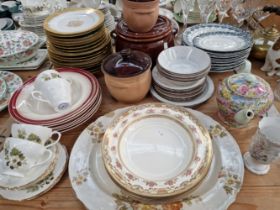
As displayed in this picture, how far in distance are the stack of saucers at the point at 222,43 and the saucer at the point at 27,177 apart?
19.4 inches

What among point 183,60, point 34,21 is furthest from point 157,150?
point 34,21

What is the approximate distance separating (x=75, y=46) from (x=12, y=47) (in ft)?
0.88

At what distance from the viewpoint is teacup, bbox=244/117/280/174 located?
46 centimetres

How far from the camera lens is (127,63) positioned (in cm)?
68

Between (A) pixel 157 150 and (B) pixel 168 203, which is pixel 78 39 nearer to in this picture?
(A) pixel 157 150

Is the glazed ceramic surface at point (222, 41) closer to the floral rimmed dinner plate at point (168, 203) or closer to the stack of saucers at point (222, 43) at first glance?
the stack of saucers at point (222, 43)

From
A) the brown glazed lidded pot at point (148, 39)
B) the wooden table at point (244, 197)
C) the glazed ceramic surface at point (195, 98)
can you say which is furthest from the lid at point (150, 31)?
the wooden table at point (244, 197)

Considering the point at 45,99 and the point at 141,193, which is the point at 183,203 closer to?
the point at 141,193

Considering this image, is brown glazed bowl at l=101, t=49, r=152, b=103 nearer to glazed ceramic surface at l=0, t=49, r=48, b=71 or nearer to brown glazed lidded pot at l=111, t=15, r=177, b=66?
brown glazed lidded pot at l=111, t=15, r=177, b=66

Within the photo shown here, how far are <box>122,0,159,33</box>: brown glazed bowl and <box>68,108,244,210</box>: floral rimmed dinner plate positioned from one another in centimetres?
30

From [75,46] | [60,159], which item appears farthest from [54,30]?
[60,159]

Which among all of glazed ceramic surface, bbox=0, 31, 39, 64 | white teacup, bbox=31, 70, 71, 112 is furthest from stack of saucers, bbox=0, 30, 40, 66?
white teacup, bbox=31, 70, 71, 112

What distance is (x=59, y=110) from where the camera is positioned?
0.62 metres

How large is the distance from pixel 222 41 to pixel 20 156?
62 cm
